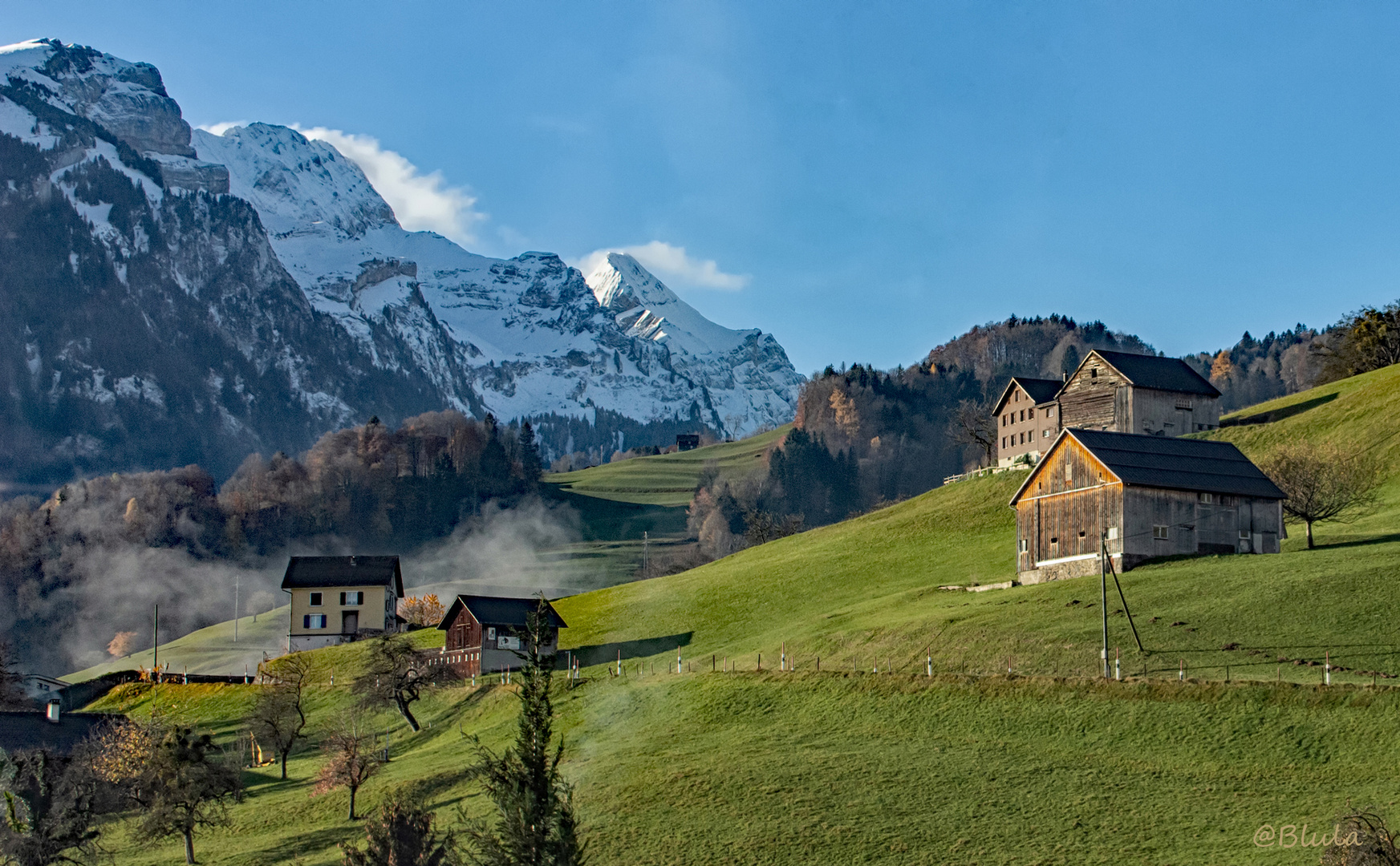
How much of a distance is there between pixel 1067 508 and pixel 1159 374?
42.9 m

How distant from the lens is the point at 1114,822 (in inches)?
1556

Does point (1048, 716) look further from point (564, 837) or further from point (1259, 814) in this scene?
point (564, 837)

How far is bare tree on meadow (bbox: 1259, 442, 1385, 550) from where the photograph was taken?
73875mm

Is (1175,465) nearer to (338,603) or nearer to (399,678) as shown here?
(399,678)

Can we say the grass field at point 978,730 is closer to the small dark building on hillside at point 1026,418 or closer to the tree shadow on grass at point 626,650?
the tree shadow on grass at point 626,650

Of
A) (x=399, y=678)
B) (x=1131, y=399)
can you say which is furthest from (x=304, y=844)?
(x=1131, y=399)

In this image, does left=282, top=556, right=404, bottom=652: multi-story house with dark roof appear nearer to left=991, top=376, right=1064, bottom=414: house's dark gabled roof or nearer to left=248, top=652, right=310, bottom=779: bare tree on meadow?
left=248, top=652, right=310, bottom=779: bare tree on meadow

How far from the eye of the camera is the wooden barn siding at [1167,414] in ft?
363

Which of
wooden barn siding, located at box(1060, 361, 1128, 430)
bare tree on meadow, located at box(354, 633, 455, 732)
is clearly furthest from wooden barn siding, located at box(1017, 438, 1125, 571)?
wooden barn siding, located at box(1060, 361, 1128, 430)

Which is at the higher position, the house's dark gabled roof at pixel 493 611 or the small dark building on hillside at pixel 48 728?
the house's dark gabled roof at pixel 493 611

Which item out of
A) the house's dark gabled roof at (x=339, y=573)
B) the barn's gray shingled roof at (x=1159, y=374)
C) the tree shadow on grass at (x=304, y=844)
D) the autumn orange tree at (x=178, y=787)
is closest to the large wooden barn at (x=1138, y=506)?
the barn's gray shingled roof at (x=1159, y=374)

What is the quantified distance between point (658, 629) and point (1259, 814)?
2060 inches

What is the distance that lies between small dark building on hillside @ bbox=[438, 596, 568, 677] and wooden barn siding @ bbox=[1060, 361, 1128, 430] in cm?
4901

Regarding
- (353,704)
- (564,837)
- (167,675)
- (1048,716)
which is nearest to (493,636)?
(353,704)
